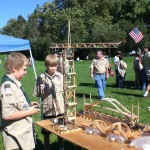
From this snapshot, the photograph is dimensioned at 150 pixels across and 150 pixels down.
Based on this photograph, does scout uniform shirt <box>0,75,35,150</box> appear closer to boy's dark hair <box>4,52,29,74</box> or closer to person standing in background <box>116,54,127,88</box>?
boy's dark hair <box>4,52,29,74</box>

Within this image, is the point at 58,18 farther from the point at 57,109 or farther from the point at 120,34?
the point at 57,109

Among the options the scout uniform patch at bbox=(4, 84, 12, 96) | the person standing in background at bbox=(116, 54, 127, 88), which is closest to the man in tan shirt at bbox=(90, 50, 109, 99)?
the person standing in background at bbox=(116, 54, 127, 88)

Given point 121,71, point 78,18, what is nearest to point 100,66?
point 121,71

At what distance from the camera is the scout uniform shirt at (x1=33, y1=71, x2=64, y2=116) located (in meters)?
4.95

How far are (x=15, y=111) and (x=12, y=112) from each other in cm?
4

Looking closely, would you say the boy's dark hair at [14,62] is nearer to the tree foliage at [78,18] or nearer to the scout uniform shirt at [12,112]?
the scout uniform shirt at [12,112]

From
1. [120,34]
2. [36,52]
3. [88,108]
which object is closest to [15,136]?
[88,108]

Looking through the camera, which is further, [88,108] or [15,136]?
[88,108]

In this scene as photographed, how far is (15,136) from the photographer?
3.29 meters

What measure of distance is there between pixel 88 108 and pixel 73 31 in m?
54.7

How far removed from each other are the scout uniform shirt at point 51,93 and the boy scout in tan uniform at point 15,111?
1.54 m

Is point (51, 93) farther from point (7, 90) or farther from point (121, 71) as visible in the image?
point (121, 71)

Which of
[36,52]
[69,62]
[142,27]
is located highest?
[142,27]

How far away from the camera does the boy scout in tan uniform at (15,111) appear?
3199 millimetres
